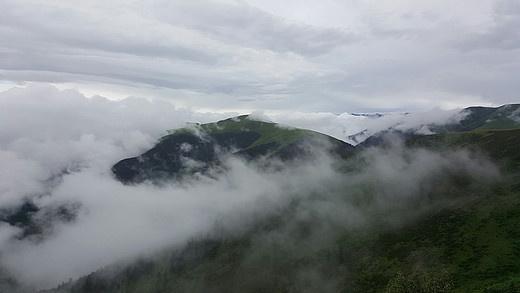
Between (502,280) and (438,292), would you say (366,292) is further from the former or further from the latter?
(502,280)

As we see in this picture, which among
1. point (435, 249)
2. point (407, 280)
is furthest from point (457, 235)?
point (407, 280)

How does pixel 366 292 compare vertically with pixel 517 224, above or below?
below

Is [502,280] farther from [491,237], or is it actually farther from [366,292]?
[366,292]

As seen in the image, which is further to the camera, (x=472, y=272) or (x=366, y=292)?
(x=366, y=292)

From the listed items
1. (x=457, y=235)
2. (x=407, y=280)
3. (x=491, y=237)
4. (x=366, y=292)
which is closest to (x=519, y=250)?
(x=491, y=237)

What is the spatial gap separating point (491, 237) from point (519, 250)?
2144 cm

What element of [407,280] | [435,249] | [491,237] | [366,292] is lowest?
[366,292]

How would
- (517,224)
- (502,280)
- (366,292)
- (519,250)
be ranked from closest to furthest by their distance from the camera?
1. (502,280)
2. (519,250)
3. (517,224)
4. (366,292)

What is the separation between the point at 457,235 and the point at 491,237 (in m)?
20.6

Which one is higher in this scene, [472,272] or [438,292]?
[472,272]

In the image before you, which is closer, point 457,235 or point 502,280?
point 502,280

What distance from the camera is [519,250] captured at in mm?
157750

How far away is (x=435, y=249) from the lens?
648ft

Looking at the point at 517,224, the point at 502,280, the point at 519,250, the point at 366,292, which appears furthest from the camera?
the point at 366,292
